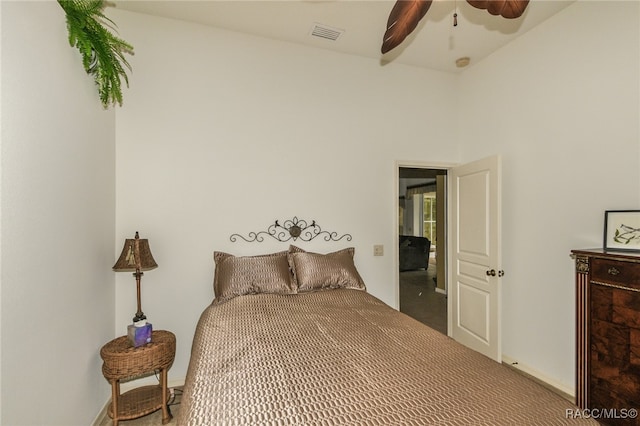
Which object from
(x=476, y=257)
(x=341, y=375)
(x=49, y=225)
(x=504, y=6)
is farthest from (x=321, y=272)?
(x=504, y=6)

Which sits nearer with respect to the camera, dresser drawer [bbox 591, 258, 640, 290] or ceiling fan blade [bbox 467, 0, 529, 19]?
ceiling fan blade [bbox 467, 0, 529, 19]

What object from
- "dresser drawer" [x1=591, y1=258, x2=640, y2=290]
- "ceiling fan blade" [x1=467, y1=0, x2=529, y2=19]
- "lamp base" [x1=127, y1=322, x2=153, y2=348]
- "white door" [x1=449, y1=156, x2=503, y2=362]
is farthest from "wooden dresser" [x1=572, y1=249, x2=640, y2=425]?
"lamp base" [x1=127, y1=322, x2=153, y2=348]

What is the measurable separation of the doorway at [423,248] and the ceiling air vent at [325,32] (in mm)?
1713

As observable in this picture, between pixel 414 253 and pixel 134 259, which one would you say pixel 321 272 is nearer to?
pixel 134 259

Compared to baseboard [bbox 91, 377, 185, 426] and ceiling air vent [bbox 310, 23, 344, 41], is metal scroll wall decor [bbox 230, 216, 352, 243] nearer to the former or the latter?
baseboard [bbox 91, 377, 185, 426]

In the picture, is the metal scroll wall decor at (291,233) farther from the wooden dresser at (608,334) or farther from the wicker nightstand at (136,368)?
the wooden dresser at (608,334)

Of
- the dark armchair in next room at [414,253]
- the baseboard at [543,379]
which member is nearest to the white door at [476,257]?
the baseboard at [543,379]

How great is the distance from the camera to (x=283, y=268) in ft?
8.52

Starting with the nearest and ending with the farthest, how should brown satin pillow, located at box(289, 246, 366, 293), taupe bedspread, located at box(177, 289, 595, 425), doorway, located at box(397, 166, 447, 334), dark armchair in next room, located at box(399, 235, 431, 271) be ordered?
1. taupe bedspread, located at box(177, 289, 595, 425)
2. brown satin pillow, located at box(289, 246, 366, 293)
3. doorway, located at box(397, 166, 447, 334)
4. dark armchair in next room, located at box(399, 235, 431, 271)

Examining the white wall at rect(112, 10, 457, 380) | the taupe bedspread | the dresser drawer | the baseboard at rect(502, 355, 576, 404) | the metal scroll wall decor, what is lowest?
the baseboard at rect(502, 355, 576, 404)

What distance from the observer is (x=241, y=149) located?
284cm

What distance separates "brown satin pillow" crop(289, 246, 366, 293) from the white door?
4.24ft

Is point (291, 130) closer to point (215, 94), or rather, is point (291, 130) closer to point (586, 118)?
point (215, 94)

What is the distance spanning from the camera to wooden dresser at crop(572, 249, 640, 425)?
1.74 meters
